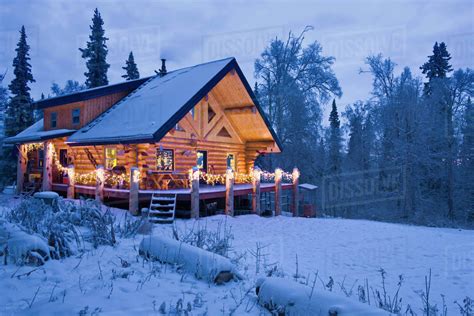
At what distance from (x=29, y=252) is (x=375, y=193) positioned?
28782mm

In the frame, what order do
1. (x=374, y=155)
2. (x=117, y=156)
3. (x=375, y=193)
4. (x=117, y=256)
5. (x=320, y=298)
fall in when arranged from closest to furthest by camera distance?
(x=320, y=298) < (x=117, y=256) < (x=117, y=156) < (x=375, y=193) < (x=374, y=155)

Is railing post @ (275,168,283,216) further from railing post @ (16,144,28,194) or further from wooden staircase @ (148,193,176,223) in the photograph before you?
railing post @ (16,144,28,194)

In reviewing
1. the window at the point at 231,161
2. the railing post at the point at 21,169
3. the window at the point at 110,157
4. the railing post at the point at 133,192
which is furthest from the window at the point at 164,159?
the railing post at the point at 21,169

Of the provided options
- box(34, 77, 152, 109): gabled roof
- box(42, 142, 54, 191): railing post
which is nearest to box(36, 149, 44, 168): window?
box(34, 77, 152, 109): gabled roof

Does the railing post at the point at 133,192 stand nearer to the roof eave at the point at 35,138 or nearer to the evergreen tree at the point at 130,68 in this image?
the roof eave at the point at 35,138

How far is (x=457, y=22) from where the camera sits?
1939 centimetres

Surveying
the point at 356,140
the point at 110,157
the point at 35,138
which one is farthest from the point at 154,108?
the point at 356,140

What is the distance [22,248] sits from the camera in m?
5.04

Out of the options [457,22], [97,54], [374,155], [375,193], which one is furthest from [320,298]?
[97,54]

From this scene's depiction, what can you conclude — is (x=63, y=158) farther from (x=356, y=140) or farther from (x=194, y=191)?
(x=356, y=140)

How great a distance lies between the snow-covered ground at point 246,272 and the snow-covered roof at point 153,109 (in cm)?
376

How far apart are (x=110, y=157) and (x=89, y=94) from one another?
4112mm

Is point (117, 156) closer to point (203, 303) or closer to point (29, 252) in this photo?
point (29, 252)

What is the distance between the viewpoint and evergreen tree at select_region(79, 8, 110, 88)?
1233 inches
